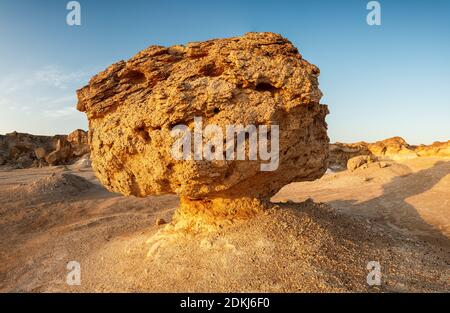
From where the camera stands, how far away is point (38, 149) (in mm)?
29000

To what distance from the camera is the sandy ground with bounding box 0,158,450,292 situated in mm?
4480

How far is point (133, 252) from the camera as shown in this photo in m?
5.83

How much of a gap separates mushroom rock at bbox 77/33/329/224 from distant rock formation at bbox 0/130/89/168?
25244mm

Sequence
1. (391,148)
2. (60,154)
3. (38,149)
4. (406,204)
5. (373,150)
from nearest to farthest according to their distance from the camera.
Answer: (406,204), (391,148), (373,150), (60,154), (38,149)

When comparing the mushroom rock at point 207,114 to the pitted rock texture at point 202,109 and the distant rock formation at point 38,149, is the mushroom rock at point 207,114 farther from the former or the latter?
the distant rock formation at point 38,149

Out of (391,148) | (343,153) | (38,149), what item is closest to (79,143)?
(38,149)

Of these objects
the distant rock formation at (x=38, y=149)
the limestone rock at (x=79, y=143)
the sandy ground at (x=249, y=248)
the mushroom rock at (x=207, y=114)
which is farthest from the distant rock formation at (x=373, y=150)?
the distant rock formation at (x=38, y=149)

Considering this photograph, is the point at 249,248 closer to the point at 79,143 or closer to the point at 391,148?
the point at 391,148

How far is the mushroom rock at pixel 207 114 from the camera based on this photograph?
195 inches

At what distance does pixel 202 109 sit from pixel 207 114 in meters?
0.10

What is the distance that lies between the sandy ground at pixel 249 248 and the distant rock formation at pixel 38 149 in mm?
19598

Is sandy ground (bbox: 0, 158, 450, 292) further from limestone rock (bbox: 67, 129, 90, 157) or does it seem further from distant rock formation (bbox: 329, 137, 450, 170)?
limestone rock (bbox: 67, 129, 90, 157)

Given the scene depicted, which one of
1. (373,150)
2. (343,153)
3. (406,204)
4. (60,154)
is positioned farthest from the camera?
(60,154)
